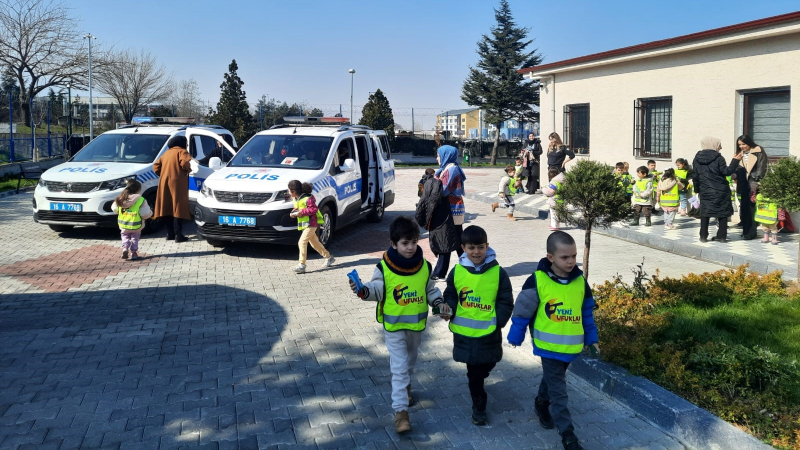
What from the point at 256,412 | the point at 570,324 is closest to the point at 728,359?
the point at 570,324

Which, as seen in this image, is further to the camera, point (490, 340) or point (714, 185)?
point (714, 185)

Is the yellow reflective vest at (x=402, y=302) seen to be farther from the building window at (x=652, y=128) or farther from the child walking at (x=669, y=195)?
the building window at (x=652, y=128)

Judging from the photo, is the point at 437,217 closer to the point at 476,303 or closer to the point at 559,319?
the point at 476,303

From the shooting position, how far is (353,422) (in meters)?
4.40

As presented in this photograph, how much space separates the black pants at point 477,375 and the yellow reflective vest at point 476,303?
0.77 ft

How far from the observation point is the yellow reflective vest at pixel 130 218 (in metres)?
9.65

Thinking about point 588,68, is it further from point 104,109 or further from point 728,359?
A: point 104,109

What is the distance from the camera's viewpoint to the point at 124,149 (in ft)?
41.8

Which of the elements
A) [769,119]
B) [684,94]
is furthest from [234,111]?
[769,119]

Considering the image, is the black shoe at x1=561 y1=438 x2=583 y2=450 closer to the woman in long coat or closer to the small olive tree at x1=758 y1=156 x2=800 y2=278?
the small olive tree at x1=758 y1=156 x2=800 y2=278

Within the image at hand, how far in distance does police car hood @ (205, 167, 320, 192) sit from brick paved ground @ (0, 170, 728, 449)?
3.90 ft

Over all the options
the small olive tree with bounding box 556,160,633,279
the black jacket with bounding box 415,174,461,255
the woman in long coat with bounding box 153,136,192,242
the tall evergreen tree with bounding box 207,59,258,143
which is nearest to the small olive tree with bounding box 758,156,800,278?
the small olive tree with bounding box 556,160,633,279

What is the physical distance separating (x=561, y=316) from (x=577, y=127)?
14.8m

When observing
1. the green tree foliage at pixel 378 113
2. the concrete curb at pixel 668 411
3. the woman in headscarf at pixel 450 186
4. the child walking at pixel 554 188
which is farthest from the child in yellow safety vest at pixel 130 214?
the green tree foliage at pixel 378 113
